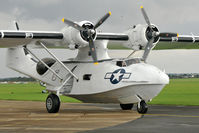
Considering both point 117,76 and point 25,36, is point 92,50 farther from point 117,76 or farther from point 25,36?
point 25,36

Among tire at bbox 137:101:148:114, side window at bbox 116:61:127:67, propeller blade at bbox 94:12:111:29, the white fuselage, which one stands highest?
propeller blade at bbox 94:12:111:29

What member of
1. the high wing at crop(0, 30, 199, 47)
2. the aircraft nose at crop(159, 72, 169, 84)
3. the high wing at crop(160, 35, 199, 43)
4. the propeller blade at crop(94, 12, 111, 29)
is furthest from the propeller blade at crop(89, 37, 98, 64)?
the high wing at crop(160, 35, 199, 43)

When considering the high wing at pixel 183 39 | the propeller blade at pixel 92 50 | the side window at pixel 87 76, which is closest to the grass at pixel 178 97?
the high wing at pixel 183 39

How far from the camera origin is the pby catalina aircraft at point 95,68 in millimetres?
16391

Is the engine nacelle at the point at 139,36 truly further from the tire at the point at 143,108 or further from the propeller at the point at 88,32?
the tire at the point at 143,108

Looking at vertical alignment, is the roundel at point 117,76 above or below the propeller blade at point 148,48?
below

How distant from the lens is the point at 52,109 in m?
17.9

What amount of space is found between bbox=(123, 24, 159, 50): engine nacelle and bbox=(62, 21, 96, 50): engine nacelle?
2.46 meters

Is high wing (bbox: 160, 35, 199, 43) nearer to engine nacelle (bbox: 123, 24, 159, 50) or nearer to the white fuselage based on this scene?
engine nacelle (bbox: 123, 24, 159, 50)

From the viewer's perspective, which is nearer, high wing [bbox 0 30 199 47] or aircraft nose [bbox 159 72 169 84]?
aircraft nose [bbox 159 72 169 84]

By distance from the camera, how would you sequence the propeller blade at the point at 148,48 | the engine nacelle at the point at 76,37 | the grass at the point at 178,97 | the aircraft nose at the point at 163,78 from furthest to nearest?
the grass at the point at 178,97 < the propeller blade at the point at 148,48 < the engine nacelle at the point at 76,37 < the aircraft nose at the point at 163,78

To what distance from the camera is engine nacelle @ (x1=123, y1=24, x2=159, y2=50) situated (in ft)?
62.0

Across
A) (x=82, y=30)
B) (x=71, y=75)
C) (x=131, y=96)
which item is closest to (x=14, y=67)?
(x=71, y=75)

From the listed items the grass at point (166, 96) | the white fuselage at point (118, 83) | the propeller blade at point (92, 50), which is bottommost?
the grass at point (166, 96)
